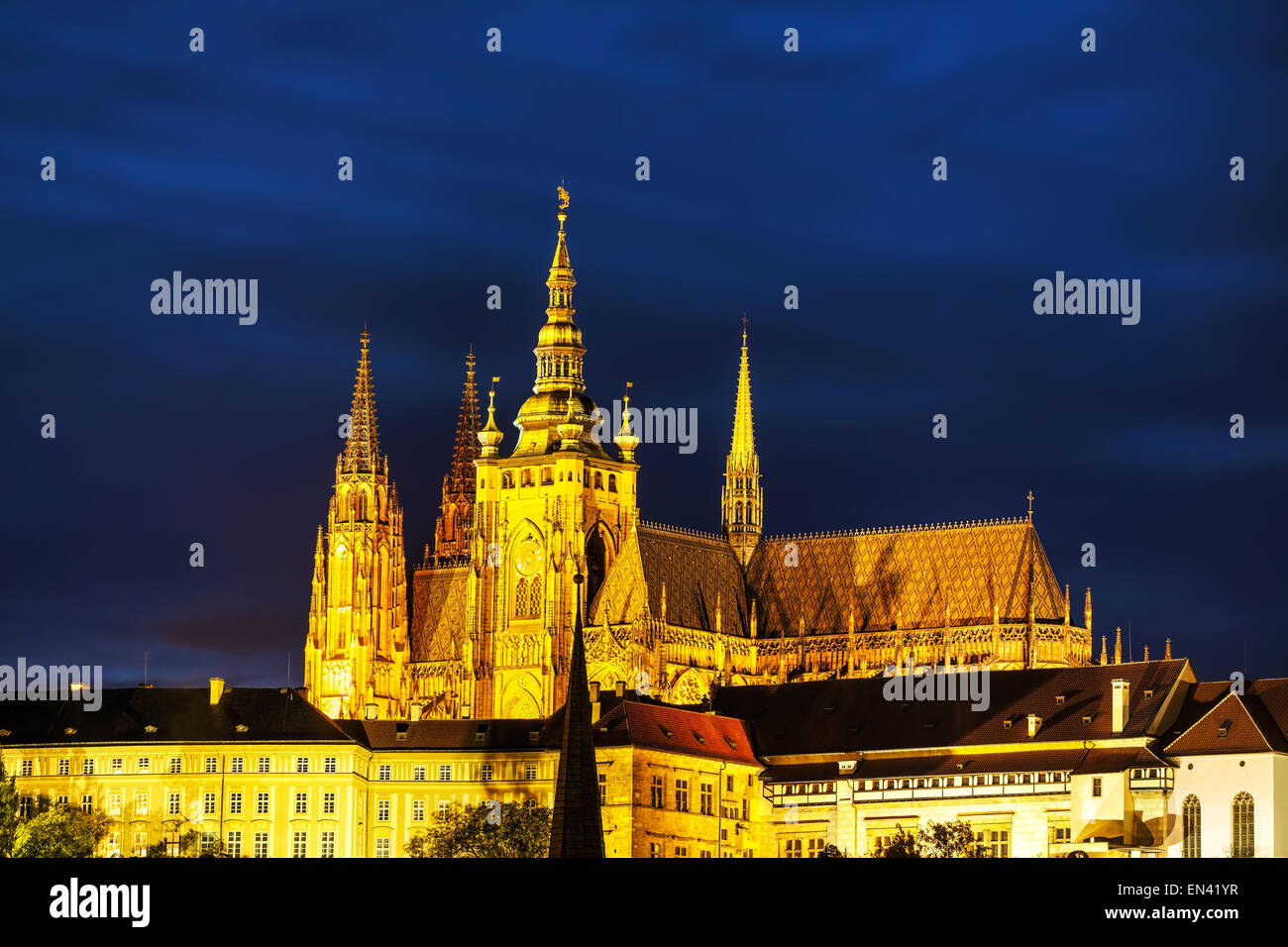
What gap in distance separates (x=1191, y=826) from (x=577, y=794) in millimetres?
28326

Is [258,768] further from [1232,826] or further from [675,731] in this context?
[1232,826]

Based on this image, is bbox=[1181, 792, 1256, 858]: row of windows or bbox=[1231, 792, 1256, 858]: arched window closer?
bbox=[1231, 792, 1256, 858]: arched window

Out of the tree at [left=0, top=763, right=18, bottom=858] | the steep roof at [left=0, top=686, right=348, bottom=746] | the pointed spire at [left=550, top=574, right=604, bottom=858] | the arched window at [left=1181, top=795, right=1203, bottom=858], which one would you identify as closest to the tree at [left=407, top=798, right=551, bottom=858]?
the pointed spire at [left=550, top=574, right=604, bottom=858]

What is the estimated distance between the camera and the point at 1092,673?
190500 millimetres

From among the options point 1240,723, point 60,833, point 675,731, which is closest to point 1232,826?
point 1240,723

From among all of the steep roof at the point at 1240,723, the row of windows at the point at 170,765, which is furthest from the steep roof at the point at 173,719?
the steep roof at the point at 1240,723

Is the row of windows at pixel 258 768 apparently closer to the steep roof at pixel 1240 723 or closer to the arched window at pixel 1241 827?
the steep roof at pixel 1240 723

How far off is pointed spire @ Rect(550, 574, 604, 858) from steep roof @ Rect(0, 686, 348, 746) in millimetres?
24504

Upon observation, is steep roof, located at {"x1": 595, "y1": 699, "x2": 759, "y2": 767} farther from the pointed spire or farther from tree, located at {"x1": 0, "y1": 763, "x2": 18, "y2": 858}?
tree, located at {"x1": 0, "y1": 763, "x2": 18, "y2": 858}

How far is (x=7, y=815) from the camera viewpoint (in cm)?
16750

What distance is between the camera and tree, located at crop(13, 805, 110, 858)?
541ft
